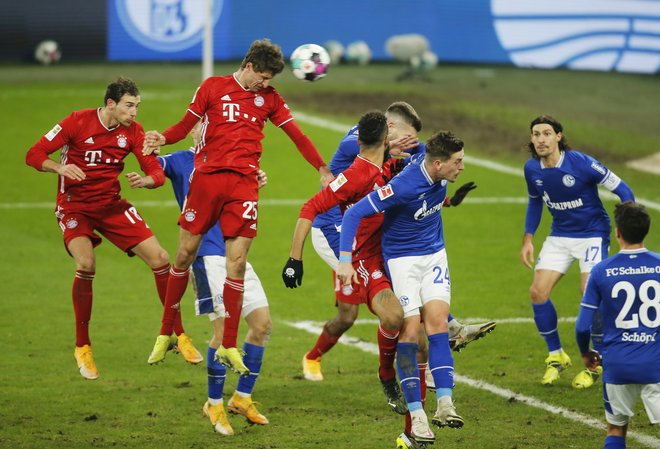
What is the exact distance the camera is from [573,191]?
444 inches

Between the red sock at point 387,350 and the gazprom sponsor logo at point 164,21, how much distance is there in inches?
738

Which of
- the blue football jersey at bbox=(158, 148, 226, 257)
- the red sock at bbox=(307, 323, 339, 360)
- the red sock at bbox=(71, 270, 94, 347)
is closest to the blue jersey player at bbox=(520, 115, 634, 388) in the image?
the red sock at bbox=(307, 323, 339, 360)

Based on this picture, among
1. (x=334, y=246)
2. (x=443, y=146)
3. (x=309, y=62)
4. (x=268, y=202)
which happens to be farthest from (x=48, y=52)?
(x=443, y=146)

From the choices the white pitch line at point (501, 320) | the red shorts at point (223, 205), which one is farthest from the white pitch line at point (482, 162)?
the red shorts at point (223, 205)

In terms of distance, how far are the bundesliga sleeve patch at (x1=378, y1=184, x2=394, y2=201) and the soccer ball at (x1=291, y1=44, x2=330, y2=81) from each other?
2654 millimetres

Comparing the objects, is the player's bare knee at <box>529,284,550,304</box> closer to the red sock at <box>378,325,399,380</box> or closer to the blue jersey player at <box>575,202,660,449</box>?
the red sock at <box>378,325,399,380</box>

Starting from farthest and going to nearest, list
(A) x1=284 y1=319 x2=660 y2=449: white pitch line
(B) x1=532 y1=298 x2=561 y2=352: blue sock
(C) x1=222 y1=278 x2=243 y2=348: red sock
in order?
(B) x1=532 y1=298 x2=561 y2=352: blue sock → (C) x1=222 y1=278 x2=243 y2=348: red sock → (A) x1=284 y1=319 x2=660 y2=449: white pitch line

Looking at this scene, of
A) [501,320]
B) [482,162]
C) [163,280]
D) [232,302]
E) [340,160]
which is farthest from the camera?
[482,162]

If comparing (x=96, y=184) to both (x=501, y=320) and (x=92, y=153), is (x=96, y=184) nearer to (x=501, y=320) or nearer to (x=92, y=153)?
(x=92, y=153)

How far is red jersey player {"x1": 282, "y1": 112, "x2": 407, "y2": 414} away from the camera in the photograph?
9102 millimetres

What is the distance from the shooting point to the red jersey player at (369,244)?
9102 mm

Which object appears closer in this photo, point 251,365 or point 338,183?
point 338,183

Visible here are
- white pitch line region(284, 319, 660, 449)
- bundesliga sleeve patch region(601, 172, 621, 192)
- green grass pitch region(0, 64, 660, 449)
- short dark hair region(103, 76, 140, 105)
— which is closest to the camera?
white pitch line region(284, 319, 660, 449)

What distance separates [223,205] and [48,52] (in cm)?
2150
